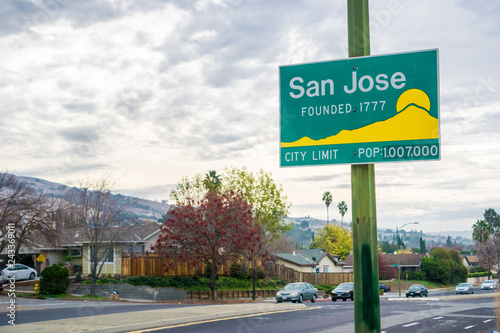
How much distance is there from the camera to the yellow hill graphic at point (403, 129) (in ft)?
17.2

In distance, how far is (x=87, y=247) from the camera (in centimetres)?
4778

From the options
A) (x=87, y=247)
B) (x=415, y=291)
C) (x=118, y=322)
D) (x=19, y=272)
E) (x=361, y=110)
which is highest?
(x=361, y=110)

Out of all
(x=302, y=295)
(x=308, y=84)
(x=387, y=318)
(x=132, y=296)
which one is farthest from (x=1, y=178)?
(x=308, y=84)

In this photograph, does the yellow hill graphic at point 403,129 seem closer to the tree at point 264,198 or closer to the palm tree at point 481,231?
the tree at point 264,198

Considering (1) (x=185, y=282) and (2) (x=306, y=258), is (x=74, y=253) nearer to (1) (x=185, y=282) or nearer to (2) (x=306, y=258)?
(1) (x=185, y=282)

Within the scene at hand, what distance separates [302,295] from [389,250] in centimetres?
14004

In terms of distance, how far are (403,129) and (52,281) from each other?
35314 mm

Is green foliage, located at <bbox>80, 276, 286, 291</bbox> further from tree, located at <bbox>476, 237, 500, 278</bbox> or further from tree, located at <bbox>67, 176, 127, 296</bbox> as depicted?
tree, located at <bbox>476, 237, 500, 278</bbox>

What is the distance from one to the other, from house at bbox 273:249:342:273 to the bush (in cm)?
3765

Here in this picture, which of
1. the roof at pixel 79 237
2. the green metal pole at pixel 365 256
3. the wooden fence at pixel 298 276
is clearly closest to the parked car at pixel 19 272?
the roof at pixel 79 237

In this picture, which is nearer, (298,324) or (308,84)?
(308,84)

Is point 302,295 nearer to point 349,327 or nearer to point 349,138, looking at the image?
point 349,327

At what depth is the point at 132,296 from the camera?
39.4 m

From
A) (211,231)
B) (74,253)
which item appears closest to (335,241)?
(74,253)
